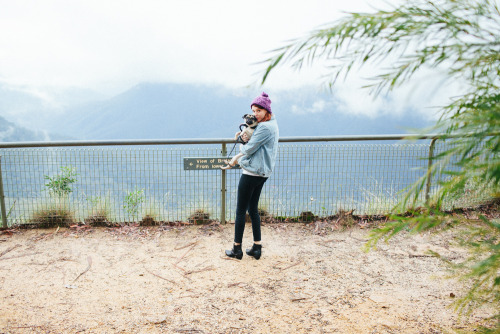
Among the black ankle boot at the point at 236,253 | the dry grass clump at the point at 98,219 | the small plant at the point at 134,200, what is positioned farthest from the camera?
the small plant at the point at 134,200

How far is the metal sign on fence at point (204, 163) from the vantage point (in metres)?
5.37

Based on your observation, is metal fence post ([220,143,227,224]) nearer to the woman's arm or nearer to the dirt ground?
the dirt ground

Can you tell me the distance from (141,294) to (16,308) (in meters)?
1.11

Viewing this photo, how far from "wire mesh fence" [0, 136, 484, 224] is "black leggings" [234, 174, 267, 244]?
1209 millimetres

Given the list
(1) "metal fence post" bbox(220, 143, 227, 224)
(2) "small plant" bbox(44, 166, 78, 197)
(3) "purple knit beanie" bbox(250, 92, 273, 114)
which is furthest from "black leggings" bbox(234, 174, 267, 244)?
→ (2) "small plant" bbox(44, 166, 78, 197)

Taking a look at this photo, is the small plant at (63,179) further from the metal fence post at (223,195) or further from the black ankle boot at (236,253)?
the black ankle boot at (236,253)

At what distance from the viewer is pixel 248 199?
4.27 meters

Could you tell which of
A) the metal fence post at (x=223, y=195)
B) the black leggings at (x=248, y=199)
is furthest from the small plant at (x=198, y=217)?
the black leggings at (x=248, y=199)

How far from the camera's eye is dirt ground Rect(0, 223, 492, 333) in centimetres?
320

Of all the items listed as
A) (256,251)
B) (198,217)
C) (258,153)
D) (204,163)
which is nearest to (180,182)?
(204,163)

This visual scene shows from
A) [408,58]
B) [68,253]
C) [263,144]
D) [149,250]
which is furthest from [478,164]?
[68,253]

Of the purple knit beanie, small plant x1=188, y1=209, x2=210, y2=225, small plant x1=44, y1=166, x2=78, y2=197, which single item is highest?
the purple knit beanie

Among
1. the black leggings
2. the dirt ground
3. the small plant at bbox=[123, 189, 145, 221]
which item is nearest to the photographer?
the dirt ground

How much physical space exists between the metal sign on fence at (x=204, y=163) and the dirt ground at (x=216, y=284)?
0.94 meters
